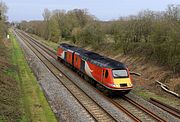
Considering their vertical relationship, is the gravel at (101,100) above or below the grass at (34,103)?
below

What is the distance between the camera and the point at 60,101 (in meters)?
20.8

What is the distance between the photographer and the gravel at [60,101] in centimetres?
1766

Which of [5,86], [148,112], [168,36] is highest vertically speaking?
[168,36]

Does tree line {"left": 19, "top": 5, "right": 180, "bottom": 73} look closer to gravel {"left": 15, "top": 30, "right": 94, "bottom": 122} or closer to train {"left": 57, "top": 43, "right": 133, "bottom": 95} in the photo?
train {"left": 57, "top": 43, "right": 133, "bottom": 95}

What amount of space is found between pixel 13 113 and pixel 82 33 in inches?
1741

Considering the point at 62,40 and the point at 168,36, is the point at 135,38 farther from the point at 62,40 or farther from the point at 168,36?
the point at 62,40

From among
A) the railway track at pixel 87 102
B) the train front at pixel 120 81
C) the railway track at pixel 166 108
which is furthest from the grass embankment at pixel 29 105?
the railway track at pixel 166 108

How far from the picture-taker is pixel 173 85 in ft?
80.8

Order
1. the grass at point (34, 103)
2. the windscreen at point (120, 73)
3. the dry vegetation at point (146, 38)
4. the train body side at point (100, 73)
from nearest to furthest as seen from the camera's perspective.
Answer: the grass at point (34, 103) → the train body side at point (100, 73) → the windscreen at point (120, 73) → the dry vegetation at point (146, 38)

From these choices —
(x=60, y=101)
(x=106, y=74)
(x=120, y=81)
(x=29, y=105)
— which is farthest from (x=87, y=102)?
(x=29, y=105)

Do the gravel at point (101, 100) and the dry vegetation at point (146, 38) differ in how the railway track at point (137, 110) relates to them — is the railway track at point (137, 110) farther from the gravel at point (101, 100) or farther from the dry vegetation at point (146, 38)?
the dry vegetation at point (146, 38)

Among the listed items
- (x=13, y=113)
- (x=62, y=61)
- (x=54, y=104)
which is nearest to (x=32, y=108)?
(x=54, y=104)

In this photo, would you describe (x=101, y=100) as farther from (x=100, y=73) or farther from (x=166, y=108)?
(x=166, y=108)

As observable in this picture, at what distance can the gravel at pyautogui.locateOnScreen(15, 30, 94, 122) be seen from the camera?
17656 mm
